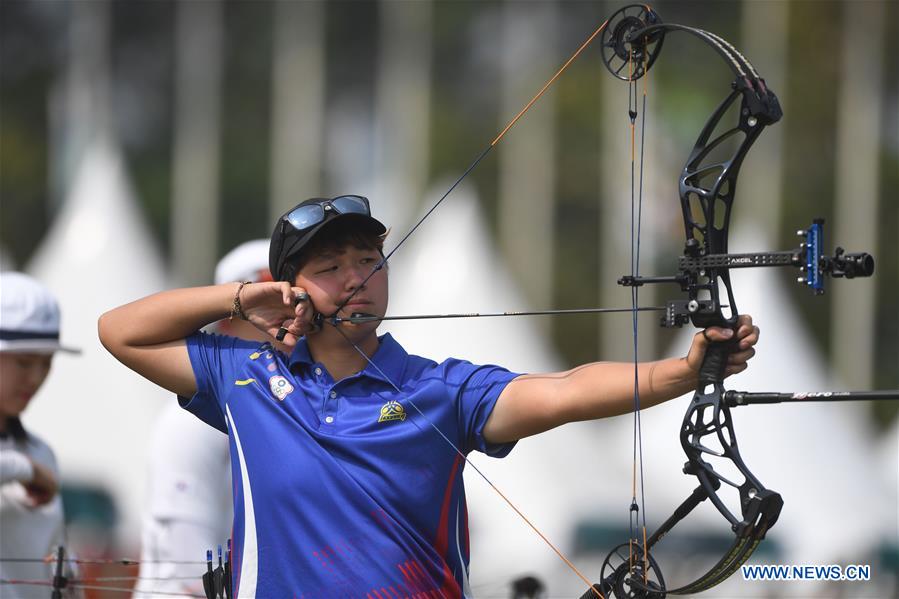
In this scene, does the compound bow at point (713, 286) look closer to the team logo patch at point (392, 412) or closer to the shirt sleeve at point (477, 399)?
the shirt sleeve at point (477, 399)

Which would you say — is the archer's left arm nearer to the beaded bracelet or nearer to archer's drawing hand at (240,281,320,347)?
archer's drawing hand at (240,281,320,347)

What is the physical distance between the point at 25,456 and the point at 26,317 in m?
0.54

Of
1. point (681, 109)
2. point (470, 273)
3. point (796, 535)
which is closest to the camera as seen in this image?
point (796, 535)

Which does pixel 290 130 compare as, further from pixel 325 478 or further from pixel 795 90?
pixel 325 478

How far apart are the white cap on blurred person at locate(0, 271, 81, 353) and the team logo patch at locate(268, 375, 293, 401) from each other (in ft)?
5.75

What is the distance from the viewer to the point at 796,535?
31.2ft

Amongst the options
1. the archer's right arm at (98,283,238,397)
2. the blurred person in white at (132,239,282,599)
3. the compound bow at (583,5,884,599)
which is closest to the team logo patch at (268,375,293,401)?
the archer's right arm at (98,283,238,397)

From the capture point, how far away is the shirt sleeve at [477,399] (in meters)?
3.26

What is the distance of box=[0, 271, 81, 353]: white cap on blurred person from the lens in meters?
4.80

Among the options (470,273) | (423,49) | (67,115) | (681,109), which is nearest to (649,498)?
(470,273)

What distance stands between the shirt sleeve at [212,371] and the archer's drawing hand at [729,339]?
3.79 feet

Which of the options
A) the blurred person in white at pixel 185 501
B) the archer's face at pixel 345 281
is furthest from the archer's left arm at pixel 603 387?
the blurred person in white at pixel 185 501

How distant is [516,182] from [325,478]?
21718 mm

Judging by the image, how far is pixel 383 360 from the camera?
3.41m
